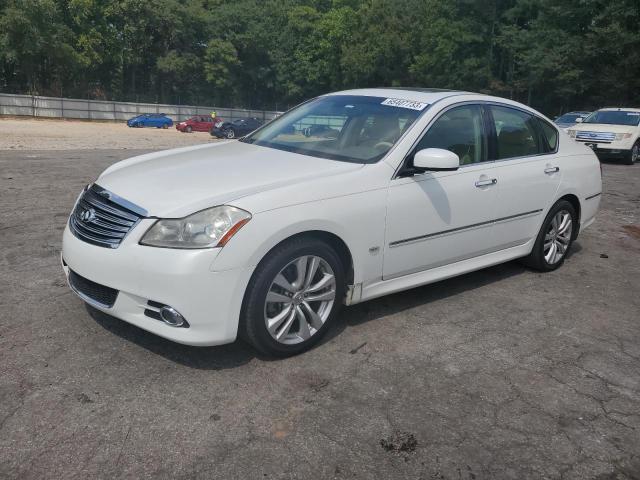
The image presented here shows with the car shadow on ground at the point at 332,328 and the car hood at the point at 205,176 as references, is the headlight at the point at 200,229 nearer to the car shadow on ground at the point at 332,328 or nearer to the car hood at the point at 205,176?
the car hood at the point at 205,176

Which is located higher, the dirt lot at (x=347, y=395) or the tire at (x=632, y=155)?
the tire at (x=632, y=155)

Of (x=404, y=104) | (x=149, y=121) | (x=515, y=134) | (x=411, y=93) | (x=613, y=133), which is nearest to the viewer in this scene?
(x=404, y=104)

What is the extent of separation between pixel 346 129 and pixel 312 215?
1.25 meters

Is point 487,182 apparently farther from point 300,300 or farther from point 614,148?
point 614,148

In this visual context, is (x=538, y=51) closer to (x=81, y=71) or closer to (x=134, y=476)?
(x=81, y=71)

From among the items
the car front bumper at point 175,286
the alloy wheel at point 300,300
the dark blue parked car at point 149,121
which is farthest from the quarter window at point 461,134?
the dark blue parked car at point 149,121

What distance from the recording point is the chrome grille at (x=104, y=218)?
3137 mm

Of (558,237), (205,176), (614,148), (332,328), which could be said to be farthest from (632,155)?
(205,176)

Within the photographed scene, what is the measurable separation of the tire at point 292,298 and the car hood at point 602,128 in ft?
51.4

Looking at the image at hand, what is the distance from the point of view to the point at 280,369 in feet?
10.7

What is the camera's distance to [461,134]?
4.32 meters

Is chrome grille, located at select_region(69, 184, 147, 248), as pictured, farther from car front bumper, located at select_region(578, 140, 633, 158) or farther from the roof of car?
Answer: car front bumper, located at select_region(578, 140, 633, 158)

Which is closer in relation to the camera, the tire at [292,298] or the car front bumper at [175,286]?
the car front bumper at [175,286]

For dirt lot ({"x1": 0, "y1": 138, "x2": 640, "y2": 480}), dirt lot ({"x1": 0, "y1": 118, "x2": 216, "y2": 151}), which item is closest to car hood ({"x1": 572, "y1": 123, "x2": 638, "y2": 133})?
dirt lot ({"x1": 0, "y1": 138, "x2": 640, "y2": 480})
